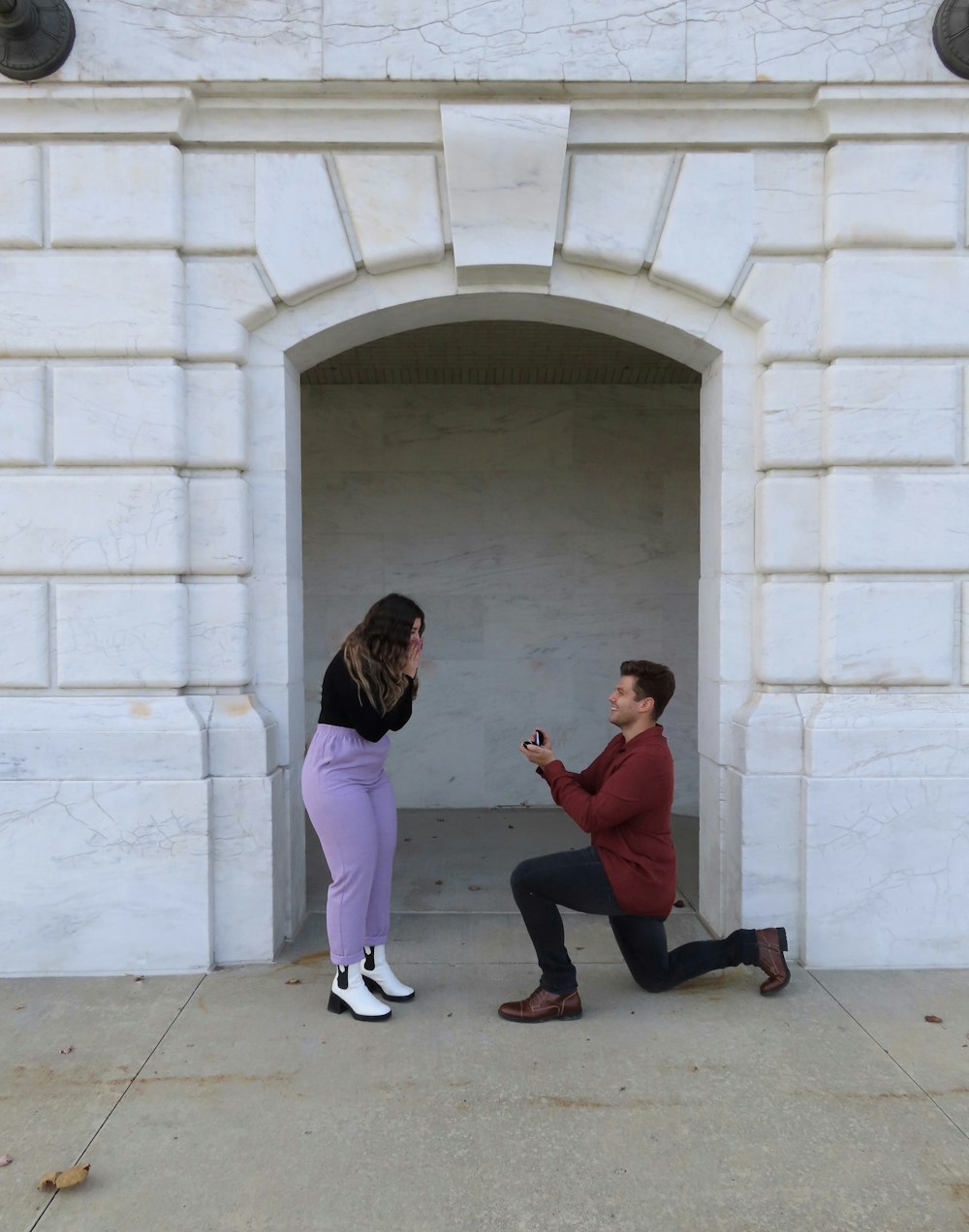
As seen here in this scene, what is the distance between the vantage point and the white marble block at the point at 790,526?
4.45m

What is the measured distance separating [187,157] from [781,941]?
4.46 m

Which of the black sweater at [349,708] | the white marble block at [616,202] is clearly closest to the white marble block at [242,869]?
the black sweater at [349,708]

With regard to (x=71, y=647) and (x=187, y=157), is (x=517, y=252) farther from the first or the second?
(x=71, y=647)

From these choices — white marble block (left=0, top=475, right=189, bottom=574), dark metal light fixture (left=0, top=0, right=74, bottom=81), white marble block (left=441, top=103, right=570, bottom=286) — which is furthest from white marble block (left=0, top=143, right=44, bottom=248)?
white marble block (left=441, top=103, right=570, bottom=286)

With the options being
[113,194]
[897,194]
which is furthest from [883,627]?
[113,194]

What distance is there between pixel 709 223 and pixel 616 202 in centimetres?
45

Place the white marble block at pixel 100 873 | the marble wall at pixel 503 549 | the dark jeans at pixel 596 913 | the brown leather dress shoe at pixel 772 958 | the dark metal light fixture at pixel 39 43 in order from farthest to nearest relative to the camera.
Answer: the marble wall at pixel 503 549
the white marble block at pixel 100 873
the dark metal light fixture at pixel 39 43
the brown leather dress shoe at pixel 772 958
the dark jeans at pixel 596 913

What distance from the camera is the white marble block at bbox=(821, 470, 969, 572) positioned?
438 centimetres

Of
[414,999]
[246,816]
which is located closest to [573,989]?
[414,999]

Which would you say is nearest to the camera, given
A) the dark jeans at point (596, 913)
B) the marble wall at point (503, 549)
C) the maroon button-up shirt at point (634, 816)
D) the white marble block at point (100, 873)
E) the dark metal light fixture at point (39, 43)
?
the maroon button-up shirt at point (634, 816)

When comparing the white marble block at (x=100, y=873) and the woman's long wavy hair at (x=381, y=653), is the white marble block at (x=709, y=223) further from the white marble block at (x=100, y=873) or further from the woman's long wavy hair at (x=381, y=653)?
the white marble block at (x=100, y=873)

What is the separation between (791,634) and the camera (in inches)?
175

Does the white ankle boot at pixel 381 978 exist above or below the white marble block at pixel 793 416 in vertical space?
below

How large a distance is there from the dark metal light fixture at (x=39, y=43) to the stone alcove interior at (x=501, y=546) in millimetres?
3423
